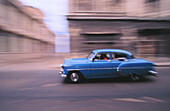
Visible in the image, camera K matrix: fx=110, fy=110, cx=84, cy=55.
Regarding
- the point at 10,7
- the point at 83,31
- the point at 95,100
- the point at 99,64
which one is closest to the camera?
the point at 95,100

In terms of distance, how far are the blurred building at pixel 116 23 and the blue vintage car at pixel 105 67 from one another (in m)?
6.50

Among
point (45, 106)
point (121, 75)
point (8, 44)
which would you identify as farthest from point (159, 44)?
point (8, 44)

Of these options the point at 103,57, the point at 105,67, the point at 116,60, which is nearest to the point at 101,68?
the point at 105,67

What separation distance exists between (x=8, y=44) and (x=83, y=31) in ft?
27.9

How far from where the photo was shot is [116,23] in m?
11.1

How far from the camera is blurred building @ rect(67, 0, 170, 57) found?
36.0ft

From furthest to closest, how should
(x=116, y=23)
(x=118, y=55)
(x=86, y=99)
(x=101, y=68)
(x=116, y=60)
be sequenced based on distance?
(x=116, y=23) < (x=118, y=55) < (x=116, y=60) < (x=101, y=68) < (x=86, y=99)

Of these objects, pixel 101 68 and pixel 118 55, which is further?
pixel 118 55

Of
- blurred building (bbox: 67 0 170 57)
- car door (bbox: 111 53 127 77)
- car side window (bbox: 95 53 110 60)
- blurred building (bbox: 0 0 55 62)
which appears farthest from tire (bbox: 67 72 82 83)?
blurred building (bbox: 0 0 55 62)

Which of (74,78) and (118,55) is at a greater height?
(118,55)

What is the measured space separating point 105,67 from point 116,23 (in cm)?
785

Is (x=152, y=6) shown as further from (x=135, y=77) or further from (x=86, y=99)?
(x=86, y=99)

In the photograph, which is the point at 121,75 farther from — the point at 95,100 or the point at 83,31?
the point at 83,31

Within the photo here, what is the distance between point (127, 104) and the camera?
2.90 meters
